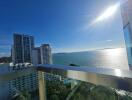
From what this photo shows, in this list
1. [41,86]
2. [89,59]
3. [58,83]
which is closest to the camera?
[58,83]

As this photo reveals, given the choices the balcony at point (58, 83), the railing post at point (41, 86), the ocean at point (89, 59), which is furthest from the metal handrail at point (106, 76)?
the ocean at point (89, 59)

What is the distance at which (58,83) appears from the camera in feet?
4.30

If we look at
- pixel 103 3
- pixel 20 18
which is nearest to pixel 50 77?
pixel 103 3

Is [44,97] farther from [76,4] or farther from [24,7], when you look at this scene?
[24,7]

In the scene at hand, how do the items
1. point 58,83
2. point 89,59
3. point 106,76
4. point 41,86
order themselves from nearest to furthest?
point 106,76 → point 58,83 → point 41,86 → point 89,59

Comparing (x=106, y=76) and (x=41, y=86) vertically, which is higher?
(x=106, y=76)

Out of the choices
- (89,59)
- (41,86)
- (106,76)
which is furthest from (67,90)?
(89,59)

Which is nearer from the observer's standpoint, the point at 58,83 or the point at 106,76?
the point at 106,76

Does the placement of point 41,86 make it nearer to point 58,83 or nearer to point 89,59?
point 58,83

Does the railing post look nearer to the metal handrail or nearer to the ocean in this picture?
the metal handrail

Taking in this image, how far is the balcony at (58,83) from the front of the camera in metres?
0.85

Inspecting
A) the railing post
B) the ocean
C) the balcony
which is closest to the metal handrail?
the balcony

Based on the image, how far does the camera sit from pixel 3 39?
28.7 feet

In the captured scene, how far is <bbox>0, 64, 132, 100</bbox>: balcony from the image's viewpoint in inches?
33.5
